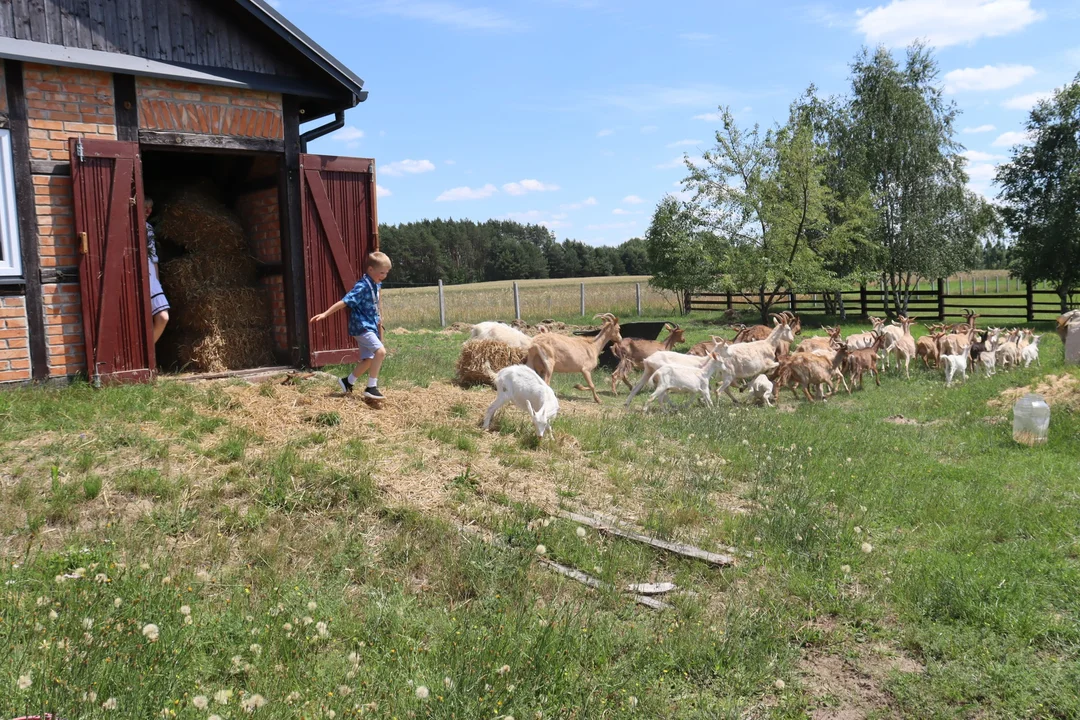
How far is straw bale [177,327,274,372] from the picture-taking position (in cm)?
1099

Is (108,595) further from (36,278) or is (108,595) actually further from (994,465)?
(994,465)

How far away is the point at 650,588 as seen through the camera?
543 cm

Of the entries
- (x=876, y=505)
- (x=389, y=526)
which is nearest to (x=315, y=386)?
(x=389, y=526)

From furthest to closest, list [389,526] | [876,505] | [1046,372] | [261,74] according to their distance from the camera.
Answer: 1. [1046,372]
2. [261,74]
3. [876,505]
4. [389,526]

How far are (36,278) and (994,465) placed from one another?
35.4ft

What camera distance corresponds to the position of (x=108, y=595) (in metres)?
4.29

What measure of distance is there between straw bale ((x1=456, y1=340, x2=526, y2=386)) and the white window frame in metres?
5.98

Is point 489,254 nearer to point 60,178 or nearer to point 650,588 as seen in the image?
point 60,178

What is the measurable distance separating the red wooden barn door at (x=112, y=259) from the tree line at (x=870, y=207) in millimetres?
17267

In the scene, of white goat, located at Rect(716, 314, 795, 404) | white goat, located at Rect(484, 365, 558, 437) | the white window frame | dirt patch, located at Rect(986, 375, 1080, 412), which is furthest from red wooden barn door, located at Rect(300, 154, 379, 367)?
dirt patch, located at Rect(986, 375, 1080, 412)

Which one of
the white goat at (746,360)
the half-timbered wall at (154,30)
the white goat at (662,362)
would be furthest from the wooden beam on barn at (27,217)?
the white goat at (746,360)

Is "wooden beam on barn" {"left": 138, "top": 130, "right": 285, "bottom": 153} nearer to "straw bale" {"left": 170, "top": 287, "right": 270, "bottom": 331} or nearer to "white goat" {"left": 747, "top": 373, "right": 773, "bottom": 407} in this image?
"straw bale" {"left": 170, "top": 287, "right": 270, "bottom": 331}

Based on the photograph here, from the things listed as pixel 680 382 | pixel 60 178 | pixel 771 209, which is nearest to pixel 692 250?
pixel 771 209

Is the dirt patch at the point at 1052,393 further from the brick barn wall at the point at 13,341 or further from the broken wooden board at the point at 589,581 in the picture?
the brick barn wall at the point at 13,341
